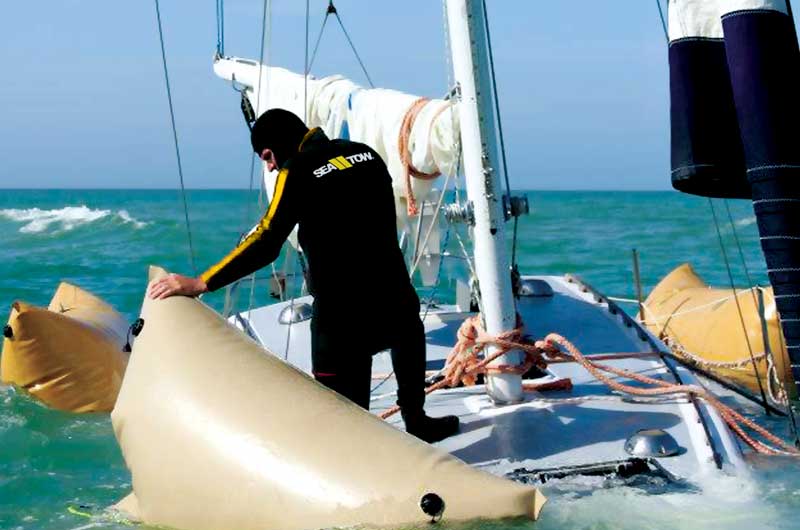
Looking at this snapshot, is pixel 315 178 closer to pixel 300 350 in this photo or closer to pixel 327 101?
pixel 300 350

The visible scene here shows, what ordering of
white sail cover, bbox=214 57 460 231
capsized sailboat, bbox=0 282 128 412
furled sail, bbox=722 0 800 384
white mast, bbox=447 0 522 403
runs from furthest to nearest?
capsized sailboat, bbox=0 282 128 412, white sail cover, bbox=214 57 460 231, white mast, bbox=447 0 522 403, furled sail, bbox=722 0 800 384

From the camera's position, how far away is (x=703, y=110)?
435 centimetres

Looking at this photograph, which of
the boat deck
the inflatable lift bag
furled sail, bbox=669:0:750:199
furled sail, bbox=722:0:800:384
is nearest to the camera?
the inflatable lift bag

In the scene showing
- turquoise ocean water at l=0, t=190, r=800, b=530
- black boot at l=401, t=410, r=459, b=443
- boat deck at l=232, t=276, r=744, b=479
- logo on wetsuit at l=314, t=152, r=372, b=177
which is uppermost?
logo on wetsuit at l=314, t=152, r=372, b=177

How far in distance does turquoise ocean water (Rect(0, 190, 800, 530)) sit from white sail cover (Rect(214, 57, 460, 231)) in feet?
2.89

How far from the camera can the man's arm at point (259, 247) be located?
441cm

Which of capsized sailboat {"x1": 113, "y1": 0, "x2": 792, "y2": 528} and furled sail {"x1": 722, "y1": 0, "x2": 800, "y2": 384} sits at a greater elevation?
furled sail {"x1": 722, "y1": 0, "x2": 800, "y2": 384}

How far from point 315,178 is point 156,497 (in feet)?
4.47

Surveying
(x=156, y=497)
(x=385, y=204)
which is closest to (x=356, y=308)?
(x=385, y=204)

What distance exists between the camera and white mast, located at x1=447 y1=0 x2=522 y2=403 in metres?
5.10

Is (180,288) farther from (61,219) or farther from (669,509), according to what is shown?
(61,219)

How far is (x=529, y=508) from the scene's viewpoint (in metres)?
3.62

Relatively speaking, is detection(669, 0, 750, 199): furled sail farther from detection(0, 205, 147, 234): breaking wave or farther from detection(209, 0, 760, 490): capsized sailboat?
detection(0, 205, 147, 234): breaking wave

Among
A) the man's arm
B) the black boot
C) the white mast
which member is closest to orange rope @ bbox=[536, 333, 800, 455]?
the white mast
